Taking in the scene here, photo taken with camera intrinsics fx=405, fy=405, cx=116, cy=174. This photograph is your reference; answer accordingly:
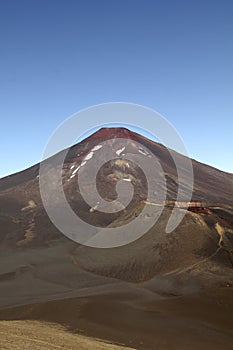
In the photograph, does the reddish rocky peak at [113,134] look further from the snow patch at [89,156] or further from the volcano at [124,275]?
the volcano at [124,275]

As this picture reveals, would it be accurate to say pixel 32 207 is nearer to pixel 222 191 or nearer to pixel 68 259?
pixel 68 259

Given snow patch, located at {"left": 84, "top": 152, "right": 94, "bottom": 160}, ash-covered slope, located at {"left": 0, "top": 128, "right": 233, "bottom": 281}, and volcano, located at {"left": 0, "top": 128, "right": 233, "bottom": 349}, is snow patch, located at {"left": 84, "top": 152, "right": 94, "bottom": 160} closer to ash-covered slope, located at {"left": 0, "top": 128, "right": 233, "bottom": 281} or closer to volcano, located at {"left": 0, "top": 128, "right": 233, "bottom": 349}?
ash-covered slope, located at {"left": 0, "top": 128, "right": 233, "bottom": 281}

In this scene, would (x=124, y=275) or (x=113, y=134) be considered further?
(x=113, y=134)

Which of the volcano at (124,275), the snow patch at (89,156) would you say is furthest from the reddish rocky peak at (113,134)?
the volcano at (124,275)

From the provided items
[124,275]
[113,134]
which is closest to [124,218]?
[124,275]

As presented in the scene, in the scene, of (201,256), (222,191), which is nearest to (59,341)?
(201,256)

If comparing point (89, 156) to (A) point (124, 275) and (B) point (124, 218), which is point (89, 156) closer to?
(B) point (124, 218)
